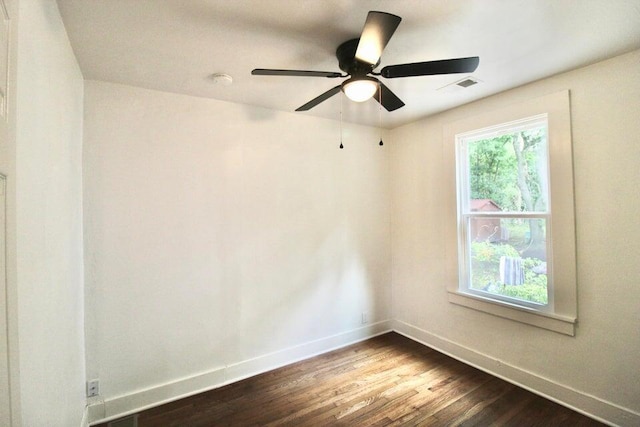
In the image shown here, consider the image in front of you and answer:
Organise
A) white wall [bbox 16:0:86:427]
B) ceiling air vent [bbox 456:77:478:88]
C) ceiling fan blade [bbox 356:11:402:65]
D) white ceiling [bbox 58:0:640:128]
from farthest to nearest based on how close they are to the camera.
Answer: ceiling air vent [bbox 456:77:478:88], white ceiling [bbox 58:0:640:128], ceiling fan blade [bbox 356:11:402:65], white wall [bbox 16:0:86:427]

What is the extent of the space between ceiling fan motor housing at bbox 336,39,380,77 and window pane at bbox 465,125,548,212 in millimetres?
1736

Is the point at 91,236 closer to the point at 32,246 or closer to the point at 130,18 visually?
the point at 32,246

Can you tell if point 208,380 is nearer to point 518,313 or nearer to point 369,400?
point 369,400

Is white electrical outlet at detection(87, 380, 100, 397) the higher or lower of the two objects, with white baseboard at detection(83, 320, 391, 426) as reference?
higher

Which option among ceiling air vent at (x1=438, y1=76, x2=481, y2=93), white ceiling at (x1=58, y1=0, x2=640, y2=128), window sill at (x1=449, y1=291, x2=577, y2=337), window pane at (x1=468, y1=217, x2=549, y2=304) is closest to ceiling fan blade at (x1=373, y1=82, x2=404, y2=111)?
white ceiling at (x1=58, y1=0, x2=640, y2=128)

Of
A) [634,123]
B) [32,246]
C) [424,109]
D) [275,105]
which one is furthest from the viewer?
[424,109]

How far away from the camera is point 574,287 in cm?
215

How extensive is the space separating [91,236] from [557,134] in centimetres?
363

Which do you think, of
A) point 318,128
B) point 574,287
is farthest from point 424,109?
point 574,287

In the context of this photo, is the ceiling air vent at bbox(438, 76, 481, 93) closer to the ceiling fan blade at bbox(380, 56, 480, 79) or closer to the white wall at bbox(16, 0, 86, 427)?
the ceiling fan blade at bbox(380, 56, 480, 79)

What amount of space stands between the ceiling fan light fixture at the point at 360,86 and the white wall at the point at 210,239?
1324mm

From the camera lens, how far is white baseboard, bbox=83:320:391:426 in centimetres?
210

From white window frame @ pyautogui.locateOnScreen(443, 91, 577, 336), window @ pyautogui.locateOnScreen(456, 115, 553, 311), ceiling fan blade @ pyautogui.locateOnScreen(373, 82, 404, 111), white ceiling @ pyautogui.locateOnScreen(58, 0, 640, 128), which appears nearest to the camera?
white ceiling @ pyautogui.locateOnScreen(58, 0, 640, 128)

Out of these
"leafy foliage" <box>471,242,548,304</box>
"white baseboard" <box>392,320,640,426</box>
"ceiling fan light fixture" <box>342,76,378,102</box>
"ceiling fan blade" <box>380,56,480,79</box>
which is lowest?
"white baseboard" <box>392,320,640,426</box>
